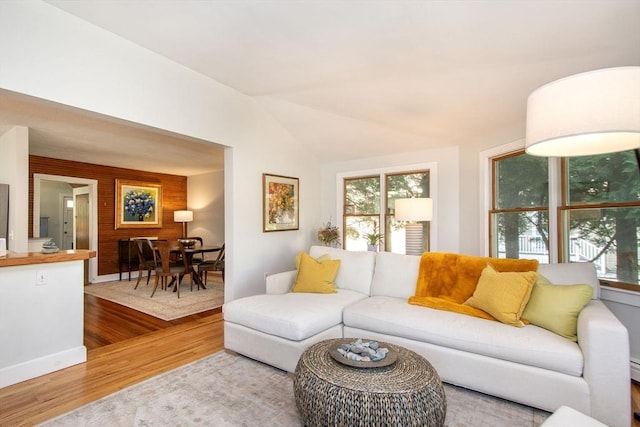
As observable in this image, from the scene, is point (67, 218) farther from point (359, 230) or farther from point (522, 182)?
point (522, 182)

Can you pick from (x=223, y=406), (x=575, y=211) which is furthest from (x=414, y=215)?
(x=223, y=406)

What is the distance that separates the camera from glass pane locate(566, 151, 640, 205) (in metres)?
2.55

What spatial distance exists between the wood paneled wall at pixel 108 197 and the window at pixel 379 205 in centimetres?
456

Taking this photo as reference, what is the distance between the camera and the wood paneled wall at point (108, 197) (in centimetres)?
571

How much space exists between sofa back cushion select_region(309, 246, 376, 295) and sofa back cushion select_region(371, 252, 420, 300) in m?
0.07

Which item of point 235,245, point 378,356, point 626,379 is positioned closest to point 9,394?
point 235,245

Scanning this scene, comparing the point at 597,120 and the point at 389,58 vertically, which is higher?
the point at 389,58

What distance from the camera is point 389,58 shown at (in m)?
2.82

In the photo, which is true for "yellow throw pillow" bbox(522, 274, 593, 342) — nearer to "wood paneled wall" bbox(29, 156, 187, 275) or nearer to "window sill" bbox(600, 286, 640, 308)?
"window sill" bbox(600, 286, 640, 308)

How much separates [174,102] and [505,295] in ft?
11.4

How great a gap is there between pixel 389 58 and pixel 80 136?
434cm

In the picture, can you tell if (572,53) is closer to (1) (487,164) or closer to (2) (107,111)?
(1) (487,164)

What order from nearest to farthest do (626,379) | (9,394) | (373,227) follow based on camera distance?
(626,379) < (9,394) < (373,227)

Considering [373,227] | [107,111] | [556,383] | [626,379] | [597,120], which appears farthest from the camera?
[373,227]
